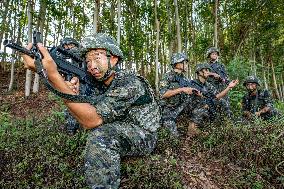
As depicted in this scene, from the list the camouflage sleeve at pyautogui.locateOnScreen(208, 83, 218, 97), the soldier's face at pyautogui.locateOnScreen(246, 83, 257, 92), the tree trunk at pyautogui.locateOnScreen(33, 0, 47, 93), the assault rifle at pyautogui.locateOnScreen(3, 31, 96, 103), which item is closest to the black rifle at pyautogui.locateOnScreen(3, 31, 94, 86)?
the assault rifle at pyautogui.locateOnScreen(3, 31, 96, 103)

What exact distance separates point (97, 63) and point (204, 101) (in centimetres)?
450

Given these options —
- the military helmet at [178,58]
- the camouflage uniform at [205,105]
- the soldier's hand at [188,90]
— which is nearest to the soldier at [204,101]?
the camouflage uniform at [205,105]

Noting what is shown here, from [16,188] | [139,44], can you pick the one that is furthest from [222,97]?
[139,44]

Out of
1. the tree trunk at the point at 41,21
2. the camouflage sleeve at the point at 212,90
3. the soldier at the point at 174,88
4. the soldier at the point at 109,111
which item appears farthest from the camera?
the tree trunk at the point at 41,21

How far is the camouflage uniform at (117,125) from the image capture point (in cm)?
305

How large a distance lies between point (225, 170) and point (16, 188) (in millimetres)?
2965

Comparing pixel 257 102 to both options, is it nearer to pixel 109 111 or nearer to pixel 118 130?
pixel 118 130

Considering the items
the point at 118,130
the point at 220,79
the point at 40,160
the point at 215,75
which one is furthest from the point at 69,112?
the point at 220,79

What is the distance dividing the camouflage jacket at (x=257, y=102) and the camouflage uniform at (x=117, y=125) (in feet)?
18.6

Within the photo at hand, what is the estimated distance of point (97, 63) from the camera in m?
3.39

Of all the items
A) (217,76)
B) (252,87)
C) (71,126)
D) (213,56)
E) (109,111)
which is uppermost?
(213,56)

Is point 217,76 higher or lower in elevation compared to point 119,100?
higher

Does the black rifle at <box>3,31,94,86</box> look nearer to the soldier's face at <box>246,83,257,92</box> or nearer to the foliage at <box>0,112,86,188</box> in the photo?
the foliage at <box>0,112,86,188</box>

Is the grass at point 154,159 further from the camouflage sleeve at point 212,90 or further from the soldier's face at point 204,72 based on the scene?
the soldier's face at point 204,72
